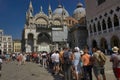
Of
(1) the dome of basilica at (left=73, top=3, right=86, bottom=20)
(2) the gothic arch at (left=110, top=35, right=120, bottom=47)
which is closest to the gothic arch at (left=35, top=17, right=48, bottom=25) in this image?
(1) the dome of basilica at (left=73, top=3, right=86, bottom=20)

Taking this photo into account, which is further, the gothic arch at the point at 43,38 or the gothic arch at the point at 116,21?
the gothic arch at the point at 43,38

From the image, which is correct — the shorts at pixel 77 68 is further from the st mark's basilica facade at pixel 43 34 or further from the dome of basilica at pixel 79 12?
the dome of basilica at pixel 79 12

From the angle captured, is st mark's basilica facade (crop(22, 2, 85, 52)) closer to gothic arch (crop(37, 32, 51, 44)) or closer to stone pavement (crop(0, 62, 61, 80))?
gothic arch (crop(37, 32, 51, 44))

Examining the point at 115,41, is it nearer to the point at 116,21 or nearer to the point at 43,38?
the point at 116,21

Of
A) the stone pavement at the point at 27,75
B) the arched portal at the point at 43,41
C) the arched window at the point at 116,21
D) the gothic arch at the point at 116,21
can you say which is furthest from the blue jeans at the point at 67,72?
the arched portal at the point at 43,41

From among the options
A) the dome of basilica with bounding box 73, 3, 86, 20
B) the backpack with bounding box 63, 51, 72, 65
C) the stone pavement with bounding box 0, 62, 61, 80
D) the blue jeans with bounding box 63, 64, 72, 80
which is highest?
the dome of basilica with bounding box 73, 3, 86, 20

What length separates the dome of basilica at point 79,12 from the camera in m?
73.9

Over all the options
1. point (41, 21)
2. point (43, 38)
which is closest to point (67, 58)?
point (43, 38)

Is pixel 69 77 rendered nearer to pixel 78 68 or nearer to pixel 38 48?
pixel 78 68

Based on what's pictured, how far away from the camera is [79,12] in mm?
74625

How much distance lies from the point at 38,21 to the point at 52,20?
4390 millimetres

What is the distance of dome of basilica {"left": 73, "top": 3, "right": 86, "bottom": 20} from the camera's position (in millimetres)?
73875

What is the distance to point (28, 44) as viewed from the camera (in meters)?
53.5

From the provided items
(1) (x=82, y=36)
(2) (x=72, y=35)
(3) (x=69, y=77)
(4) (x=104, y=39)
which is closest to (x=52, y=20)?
(2) (x=72, y=35)
